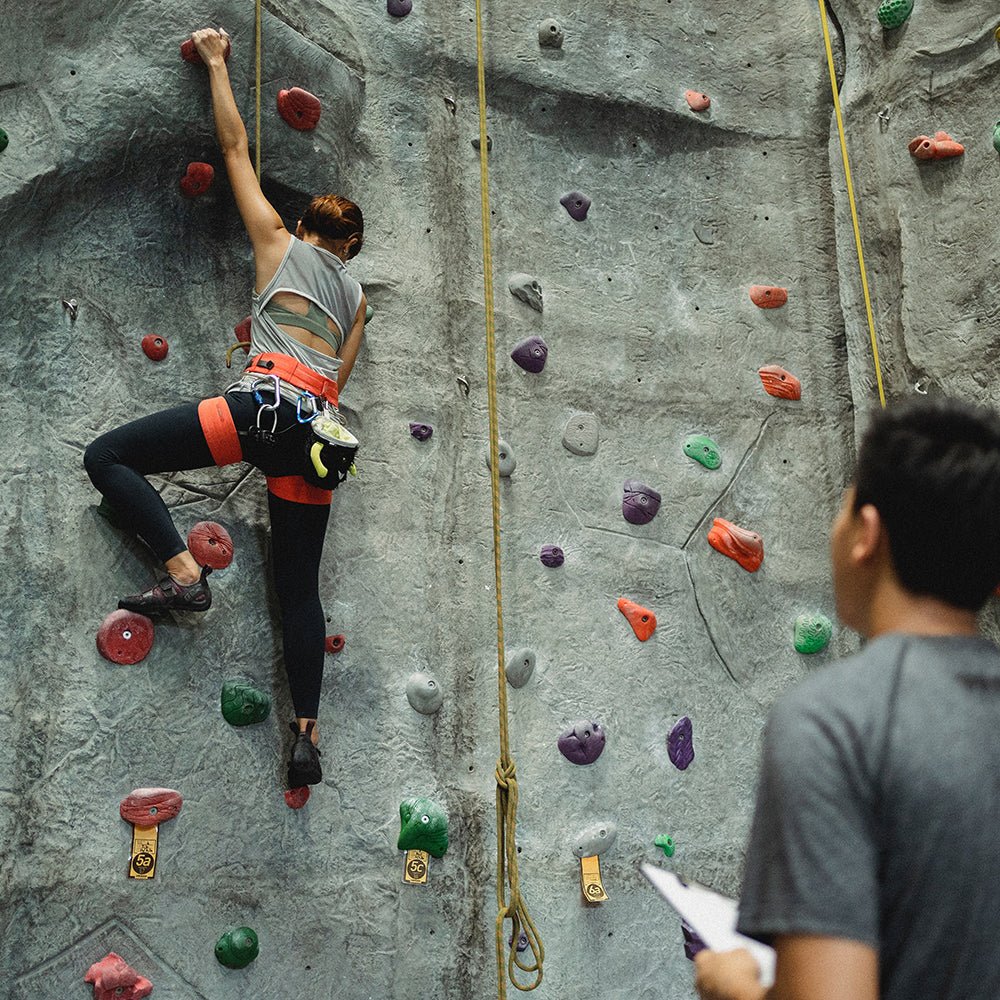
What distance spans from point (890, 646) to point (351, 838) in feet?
6.91

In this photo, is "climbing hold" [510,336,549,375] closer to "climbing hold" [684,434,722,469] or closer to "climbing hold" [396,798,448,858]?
"climbing hold" [684,434,722,469]

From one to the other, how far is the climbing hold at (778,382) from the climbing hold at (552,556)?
32.6 inches

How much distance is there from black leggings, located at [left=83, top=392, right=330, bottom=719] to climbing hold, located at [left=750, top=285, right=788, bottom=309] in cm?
152

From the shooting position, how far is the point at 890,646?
34.8 inches

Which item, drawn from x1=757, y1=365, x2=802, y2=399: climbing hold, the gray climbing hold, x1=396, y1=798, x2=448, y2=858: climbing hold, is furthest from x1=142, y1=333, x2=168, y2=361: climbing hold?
x1=757, y1=365, x2=802, y2=399: climbing hold

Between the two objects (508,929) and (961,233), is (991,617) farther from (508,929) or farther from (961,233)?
(508,929)

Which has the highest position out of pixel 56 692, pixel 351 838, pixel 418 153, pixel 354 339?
pixel 418 153

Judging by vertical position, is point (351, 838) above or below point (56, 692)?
Result: below

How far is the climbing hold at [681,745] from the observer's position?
3.15 metres

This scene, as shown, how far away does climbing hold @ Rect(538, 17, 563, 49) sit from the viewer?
3514 mm

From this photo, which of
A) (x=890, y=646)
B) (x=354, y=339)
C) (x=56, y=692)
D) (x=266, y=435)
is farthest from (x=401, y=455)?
(x=890, y=646)

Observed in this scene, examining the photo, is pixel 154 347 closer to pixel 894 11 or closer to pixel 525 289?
pixel 525 289

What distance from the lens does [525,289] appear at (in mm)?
3332

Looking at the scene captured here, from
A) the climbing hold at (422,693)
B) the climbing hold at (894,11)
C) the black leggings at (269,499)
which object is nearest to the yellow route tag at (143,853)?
the black leggings at (269,499)
